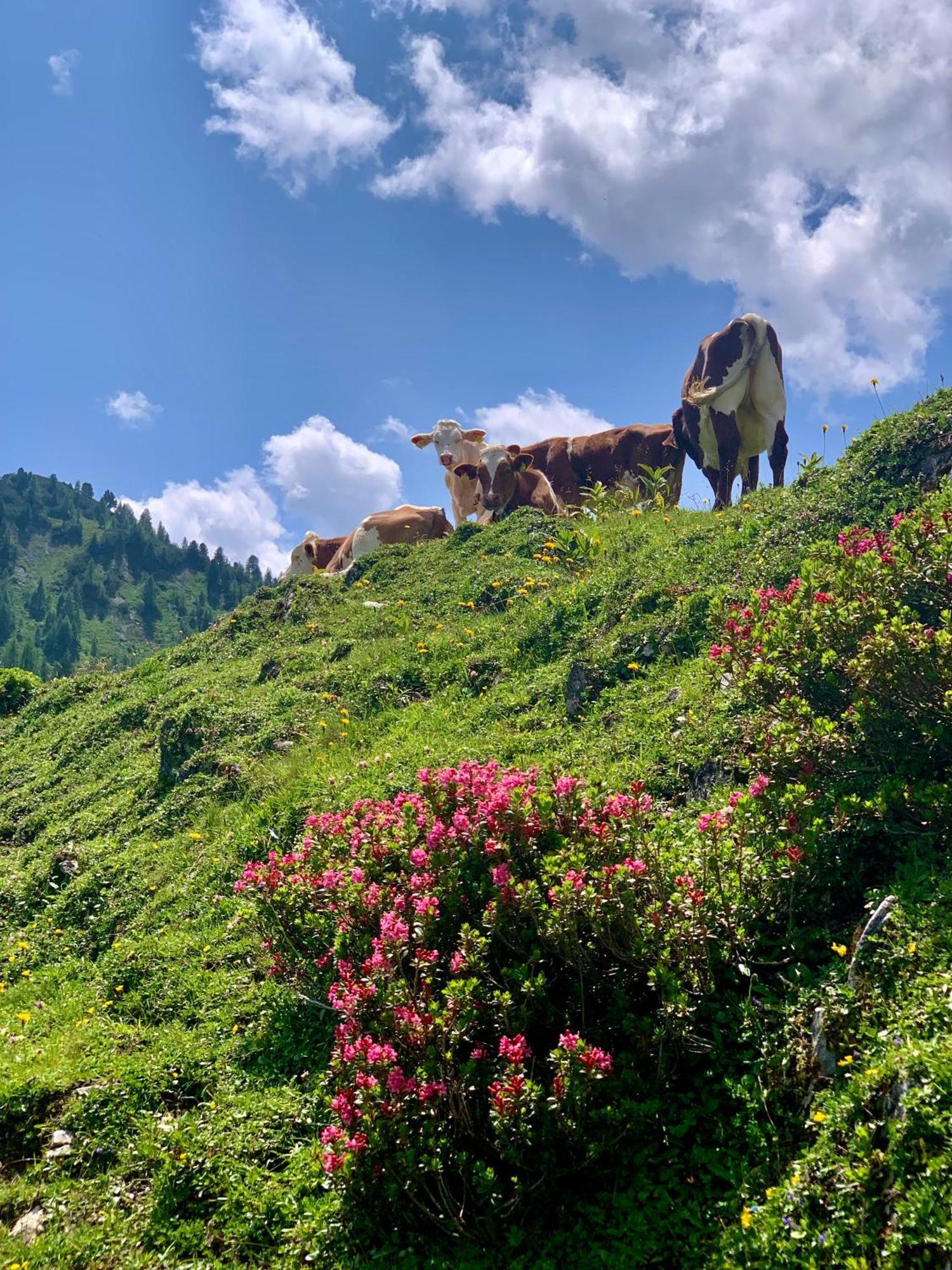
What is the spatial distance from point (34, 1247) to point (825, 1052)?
3711mm

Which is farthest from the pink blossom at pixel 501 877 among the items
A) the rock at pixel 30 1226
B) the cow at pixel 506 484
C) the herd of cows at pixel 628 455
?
the cow at pixel 506 484

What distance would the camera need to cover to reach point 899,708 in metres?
4.62

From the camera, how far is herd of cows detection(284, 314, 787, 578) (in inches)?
615

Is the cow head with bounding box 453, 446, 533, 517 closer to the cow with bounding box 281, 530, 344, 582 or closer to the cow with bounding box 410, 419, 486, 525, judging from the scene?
the cow with bounding box 410, 419, 486, 525

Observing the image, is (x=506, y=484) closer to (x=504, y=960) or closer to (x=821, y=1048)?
(x=504, y=960)

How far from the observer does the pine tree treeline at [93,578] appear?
419 feet

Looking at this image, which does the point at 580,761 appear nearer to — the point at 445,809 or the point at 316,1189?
the point at 445,809

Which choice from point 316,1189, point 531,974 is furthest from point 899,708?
point 316,1189

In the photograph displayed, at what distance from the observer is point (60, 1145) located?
4562 mm

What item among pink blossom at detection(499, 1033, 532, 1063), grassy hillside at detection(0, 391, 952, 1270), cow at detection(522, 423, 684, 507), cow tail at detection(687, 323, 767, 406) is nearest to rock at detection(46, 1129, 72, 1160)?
grassy hillside at detection(0, 391, 952, 1270)

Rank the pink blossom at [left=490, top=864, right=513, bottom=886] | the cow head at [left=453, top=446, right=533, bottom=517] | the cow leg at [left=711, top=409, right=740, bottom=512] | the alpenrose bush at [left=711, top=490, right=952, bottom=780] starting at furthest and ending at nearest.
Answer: the cow head at [left=453, top=446, right=533, bottom=517] < the cow leg at [left=711, top=409, right=740, bottom=512] < the alpenrose bush at [left=711, top=490, right=952, bottom=780] < the pink blossom at [left=490, top=864, right=513, bottom=886]

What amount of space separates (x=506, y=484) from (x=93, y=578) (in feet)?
468

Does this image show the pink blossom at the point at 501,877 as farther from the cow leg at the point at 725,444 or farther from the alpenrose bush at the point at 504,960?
the cow leg at the point at 725,444

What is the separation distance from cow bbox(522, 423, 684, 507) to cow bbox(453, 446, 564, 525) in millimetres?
931
